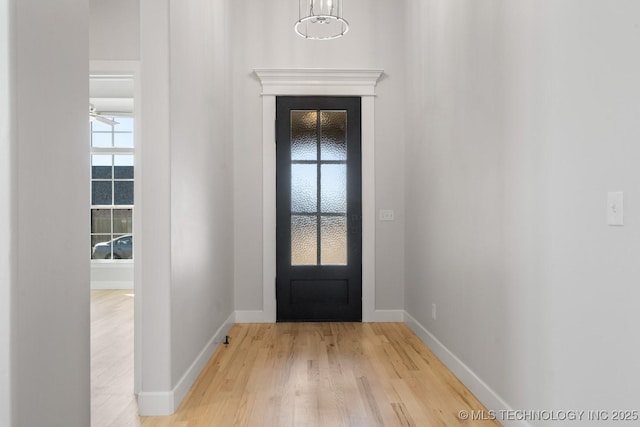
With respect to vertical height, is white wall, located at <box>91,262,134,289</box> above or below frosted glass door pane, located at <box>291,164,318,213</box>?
below

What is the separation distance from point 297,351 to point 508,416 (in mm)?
1703

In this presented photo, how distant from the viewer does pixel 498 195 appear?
7.58ft

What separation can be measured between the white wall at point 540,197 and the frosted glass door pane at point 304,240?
1.51 metres

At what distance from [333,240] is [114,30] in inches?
105

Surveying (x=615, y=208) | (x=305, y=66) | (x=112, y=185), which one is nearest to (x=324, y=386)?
(x=615, y=208)

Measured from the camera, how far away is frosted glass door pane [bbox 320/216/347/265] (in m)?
4.40

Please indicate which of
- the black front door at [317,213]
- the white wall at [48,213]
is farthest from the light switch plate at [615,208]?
the black front door at [317,213]

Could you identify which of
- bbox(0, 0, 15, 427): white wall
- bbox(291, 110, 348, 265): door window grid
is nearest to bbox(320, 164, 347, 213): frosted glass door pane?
bbox(291, 110, 348, 265): door window grid

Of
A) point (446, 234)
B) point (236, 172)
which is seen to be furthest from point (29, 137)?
point (236, 172)

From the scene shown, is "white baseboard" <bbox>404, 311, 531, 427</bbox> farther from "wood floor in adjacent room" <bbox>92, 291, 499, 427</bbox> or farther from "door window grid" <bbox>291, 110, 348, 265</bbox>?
Result: "door window grid" <bbox>291, 110, 348, 265</bbox>

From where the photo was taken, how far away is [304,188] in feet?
14.4

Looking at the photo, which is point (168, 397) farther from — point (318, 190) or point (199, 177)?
point (318, 190)

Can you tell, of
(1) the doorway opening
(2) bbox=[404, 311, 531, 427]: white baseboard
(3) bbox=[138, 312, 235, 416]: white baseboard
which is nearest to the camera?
(2) bbox=[404, 311, 531, 427]: white baseboard

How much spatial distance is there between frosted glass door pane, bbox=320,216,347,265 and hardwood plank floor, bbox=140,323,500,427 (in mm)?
838
